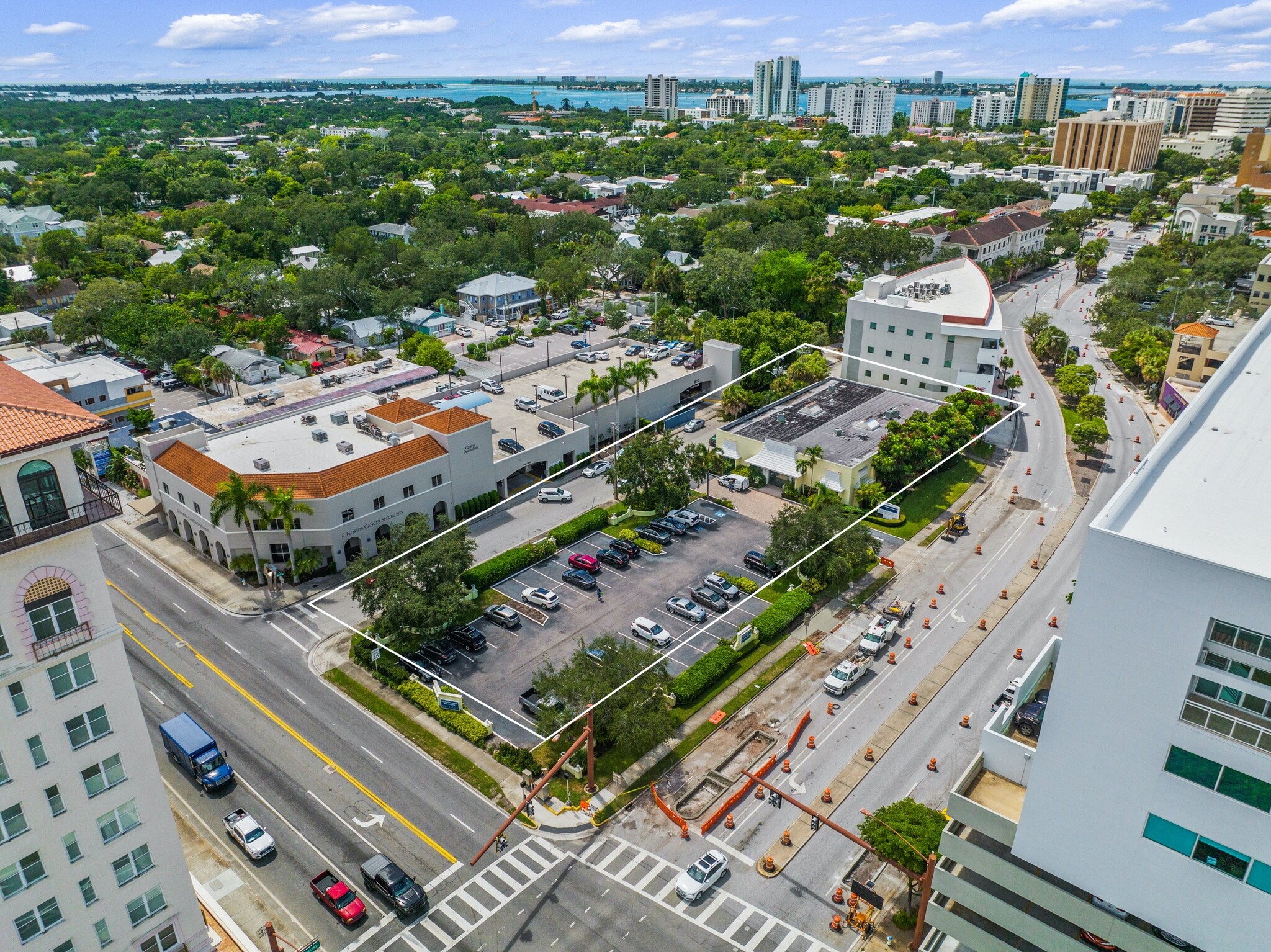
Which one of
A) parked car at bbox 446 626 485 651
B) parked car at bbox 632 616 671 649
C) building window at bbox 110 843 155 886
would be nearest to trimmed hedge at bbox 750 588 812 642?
parked car at bbox 632 616 671 649

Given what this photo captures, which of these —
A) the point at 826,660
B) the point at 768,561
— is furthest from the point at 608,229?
the point at 826,660

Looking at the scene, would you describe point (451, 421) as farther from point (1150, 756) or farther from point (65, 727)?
point (1150, 756)

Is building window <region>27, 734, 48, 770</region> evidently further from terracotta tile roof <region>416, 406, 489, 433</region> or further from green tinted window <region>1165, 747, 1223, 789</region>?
terracotta tile roof <region>416, 406, 489, 433</region>

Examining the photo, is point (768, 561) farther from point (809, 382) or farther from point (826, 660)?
point (809, 382)

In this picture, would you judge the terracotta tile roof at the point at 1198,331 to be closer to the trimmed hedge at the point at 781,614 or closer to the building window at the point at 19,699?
the trimmed hedge at the point at 781,614

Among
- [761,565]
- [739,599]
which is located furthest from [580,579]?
[761,565]
